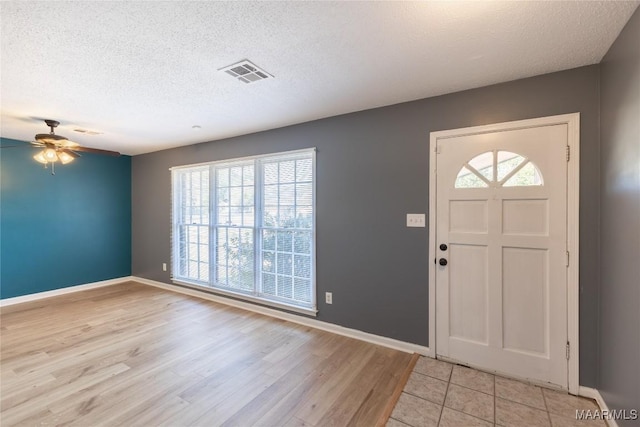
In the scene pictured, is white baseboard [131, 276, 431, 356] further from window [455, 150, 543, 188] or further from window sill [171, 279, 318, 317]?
window [455, 150, 543, 188]

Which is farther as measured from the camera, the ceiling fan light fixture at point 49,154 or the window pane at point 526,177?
the ceiling fan light fixture at point 49,154

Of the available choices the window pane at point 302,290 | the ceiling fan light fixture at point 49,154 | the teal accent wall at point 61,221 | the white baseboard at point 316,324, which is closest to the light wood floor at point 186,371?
the white baseboard at point 316,324

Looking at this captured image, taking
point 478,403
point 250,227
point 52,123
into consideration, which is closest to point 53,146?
point 52,123

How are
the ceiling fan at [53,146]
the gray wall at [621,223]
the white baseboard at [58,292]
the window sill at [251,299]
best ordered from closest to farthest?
the gray wall at [621,223] → the ceiling fan at [53,146] → the window sill at [251,299] → the white baseboard at [58,292]

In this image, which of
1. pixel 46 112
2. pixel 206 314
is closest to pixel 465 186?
pixel 206 314

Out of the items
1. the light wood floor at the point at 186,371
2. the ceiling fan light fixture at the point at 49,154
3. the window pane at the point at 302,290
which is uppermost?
the ceiling fan light fixture at the point at 49,154

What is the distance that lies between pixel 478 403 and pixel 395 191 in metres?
1.85

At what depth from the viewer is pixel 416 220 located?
2.75 metres

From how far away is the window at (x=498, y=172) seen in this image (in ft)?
7.54

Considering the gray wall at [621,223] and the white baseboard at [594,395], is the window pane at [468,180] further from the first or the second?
the white baseboard at [594,395]

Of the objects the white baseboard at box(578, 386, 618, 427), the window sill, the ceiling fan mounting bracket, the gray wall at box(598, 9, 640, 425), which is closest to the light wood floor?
the window sill

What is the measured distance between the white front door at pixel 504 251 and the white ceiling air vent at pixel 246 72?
1.72 metres

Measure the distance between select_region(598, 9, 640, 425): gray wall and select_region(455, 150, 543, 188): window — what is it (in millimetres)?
433

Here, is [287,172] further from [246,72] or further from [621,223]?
[621,223]
